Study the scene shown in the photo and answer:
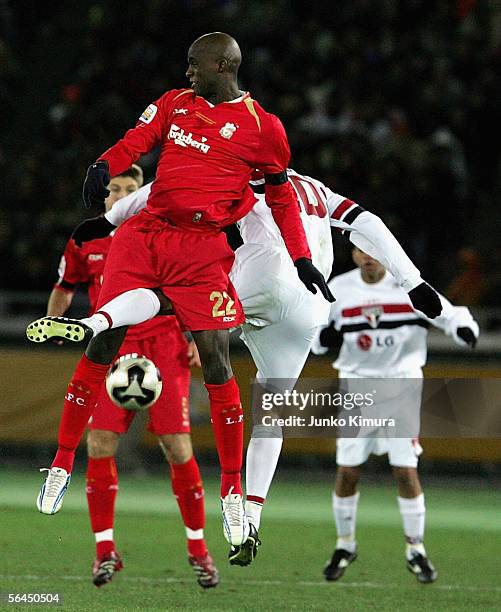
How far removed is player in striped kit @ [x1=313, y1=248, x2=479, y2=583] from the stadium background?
3.08ft

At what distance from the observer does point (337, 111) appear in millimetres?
15180

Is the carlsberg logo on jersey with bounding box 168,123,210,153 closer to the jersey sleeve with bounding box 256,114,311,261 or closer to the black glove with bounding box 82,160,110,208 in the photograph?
the jersey sleeve with bounding box 256,114,311,261

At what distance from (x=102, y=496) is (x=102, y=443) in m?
0.32

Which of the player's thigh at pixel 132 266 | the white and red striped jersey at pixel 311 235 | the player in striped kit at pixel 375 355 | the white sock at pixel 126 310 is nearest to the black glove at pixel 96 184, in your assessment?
the player's thigh at pixel 132 266

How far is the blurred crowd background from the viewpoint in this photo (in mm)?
14367

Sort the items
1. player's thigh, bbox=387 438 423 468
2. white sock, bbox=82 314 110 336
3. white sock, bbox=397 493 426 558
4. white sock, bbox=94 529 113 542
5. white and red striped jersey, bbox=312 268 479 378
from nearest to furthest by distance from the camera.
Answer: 1. white sock, bbox=82 314 110 336
2. white sock, bbox=94 529 113 542
3. white sock, bbox=397 493 426 558
4. player's thigh, bbox=387 438 423 468
5. white and red striped jersey, bbox=312 268 479 378

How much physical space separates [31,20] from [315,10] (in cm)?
448

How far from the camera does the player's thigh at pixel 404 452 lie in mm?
8688

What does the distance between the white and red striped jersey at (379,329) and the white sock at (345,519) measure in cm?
90

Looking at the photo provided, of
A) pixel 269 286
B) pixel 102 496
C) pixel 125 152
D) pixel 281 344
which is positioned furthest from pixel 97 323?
pixel 102 496

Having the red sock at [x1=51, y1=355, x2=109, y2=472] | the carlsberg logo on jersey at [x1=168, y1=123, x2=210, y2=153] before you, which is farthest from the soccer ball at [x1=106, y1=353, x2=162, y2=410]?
the carlsberg logo on jersey at [x1=168, y1=123, x2=210, y2=153]

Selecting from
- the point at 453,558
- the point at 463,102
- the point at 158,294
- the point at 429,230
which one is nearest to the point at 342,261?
the point at 429,230

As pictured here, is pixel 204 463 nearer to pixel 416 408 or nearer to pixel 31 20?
pixel 416 408

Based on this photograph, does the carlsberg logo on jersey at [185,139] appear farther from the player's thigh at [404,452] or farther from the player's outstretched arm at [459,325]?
the player's thigh at [404,452]
